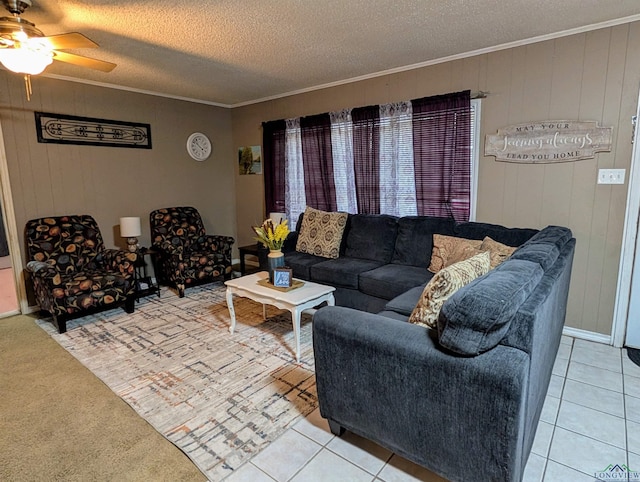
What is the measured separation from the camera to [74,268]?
3797mm

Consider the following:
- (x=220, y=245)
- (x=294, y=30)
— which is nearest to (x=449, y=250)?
(x=294, y=30)

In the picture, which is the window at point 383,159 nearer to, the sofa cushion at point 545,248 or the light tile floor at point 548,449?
the sofa cushion at point 545,248

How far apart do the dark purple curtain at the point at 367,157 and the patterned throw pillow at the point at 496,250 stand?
1432mm

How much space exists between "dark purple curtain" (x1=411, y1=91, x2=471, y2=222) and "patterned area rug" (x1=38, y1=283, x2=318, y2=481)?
174cm

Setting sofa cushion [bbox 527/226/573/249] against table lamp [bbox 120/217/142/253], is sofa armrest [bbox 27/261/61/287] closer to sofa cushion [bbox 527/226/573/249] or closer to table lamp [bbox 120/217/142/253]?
table lamp [bbox 120/217/142/253]

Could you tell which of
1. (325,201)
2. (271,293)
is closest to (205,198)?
(325,201)

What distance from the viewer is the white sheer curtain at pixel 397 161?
3777 millimetres

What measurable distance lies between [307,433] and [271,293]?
3.61 ft

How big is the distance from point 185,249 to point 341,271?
2.18 metres

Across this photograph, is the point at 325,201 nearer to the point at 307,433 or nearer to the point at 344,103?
the point at 344,103

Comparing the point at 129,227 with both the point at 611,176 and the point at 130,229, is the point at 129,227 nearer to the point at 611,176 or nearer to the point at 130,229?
the point at 130,229

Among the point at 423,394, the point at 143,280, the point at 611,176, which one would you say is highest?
the point at 611,176

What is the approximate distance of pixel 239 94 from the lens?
4750 millimetres

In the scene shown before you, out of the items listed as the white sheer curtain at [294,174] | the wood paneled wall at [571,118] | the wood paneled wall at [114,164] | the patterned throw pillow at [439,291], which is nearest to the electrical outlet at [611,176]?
the wood paneled wall at [571,118]
